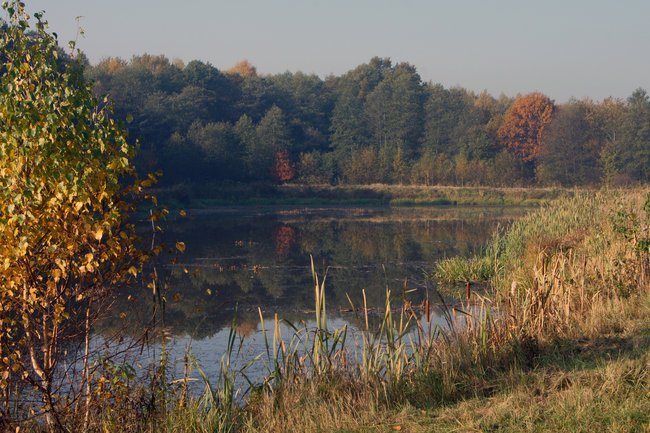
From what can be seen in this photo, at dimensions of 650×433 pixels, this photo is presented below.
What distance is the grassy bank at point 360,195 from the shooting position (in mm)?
48156

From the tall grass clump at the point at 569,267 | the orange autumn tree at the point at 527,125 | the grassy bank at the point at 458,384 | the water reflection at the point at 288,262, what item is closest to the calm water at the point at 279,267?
the water reflection at the point at 288,262

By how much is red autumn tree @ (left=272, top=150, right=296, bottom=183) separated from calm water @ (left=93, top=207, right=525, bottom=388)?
57.7ft

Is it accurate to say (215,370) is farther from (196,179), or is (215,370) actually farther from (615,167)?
(615,167)

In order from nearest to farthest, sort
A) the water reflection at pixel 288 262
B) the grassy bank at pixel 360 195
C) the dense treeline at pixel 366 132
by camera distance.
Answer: the water reflection at pixel 288 262 → the grassy bank at pixel 360 195 → the dense treeline at pixel 366 132

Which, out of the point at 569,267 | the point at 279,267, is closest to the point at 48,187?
the point at 569,267

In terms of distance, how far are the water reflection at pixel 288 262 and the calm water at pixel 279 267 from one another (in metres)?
0.03

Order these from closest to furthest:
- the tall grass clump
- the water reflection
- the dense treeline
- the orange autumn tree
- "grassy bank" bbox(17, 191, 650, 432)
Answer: "grassy bank" bbox(17, 191, 650, 432) < the tall grass clump < the water reflection < the dense treeline < the orange autumn tree

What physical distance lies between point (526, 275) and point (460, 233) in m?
15.7

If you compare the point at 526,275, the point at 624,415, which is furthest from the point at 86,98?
the point at 526,275

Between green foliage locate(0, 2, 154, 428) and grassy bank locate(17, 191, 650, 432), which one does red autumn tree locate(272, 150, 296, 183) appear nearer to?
grassy bank locate(17, 191, 650, 432)

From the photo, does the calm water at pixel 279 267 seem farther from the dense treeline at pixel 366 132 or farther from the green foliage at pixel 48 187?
the dense treeline at pixel 366 132

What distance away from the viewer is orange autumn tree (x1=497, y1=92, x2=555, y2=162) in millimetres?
62844

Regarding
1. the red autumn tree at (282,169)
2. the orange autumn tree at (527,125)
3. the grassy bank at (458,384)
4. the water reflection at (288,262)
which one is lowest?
the water reflection at (288,262)

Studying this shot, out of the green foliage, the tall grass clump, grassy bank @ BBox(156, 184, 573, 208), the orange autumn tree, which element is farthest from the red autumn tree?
the green foliage
